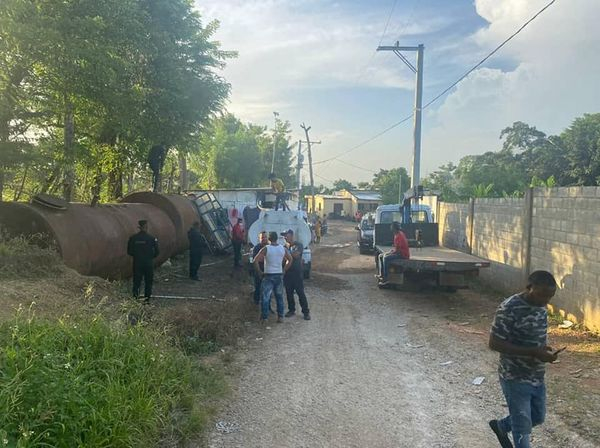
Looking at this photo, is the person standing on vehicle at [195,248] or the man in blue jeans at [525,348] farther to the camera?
the person standing on vehicle at [195,248]

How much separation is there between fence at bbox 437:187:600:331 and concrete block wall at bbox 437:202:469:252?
1.18 m

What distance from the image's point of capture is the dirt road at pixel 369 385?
459 cm

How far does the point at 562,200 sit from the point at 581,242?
43.3 inches

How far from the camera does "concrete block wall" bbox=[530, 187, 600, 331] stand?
8250mm

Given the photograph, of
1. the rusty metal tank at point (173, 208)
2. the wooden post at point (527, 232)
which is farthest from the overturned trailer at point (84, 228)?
the wooden post at point (527, 232)

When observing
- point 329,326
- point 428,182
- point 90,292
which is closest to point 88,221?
point 90,292

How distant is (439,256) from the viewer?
38.9ft

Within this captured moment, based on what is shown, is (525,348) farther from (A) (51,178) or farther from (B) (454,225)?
(B) (454,225)

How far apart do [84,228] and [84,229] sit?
0.10ft

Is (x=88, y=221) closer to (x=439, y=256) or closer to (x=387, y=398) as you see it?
(x=387, y=398)

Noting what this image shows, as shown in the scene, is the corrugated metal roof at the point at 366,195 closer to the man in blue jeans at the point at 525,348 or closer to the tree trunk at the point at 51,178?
the tree trunk at the point at 51,178

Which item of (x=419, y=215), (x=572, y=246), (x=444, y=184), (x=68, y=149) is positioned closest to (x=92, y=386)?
(x=572, y=246)

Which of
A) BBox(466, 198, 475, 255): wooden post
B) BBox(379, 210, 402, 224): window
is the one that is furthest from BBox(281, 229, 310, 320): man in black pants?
BBox(379, 210, 402, 224): window

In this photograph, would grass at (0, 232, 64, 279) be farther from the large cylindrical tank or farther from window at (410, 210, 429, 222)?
window at (410, 210, 429, 222)
